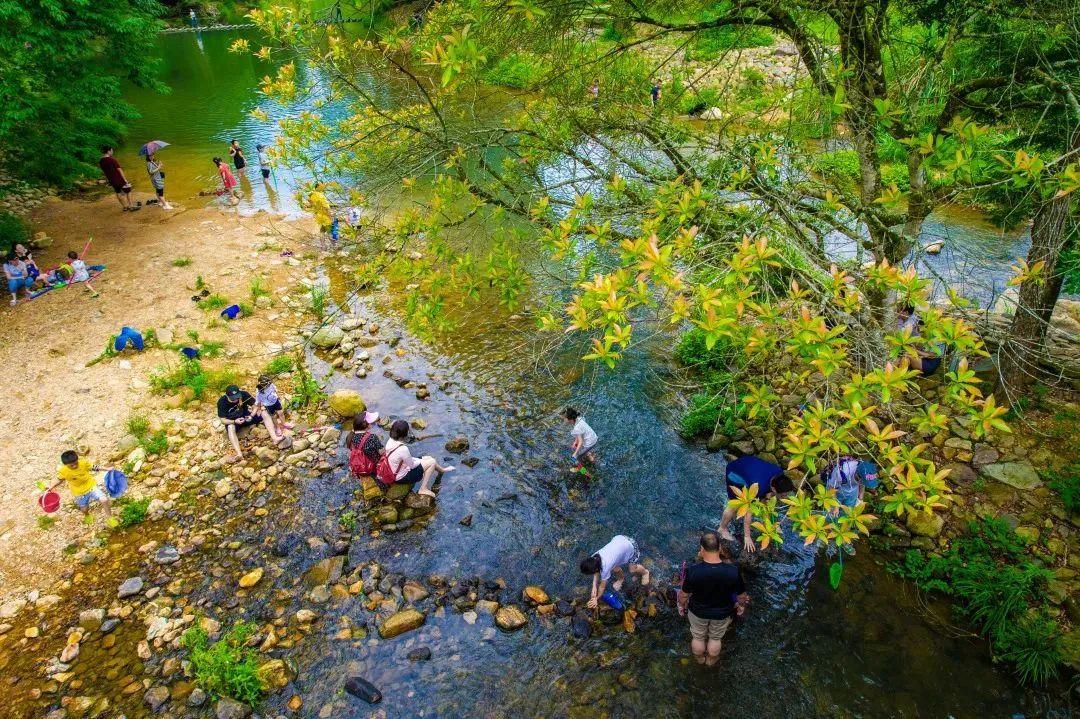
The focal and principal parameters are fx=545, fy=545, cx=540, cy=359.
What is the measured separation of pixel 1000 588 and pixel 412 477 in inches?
293

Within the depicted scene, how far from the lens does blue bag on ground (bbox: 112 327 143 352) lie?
10.5m

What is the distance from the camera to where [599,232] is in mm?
5020

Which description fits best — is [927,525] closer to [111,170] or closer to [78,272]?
[78,272]

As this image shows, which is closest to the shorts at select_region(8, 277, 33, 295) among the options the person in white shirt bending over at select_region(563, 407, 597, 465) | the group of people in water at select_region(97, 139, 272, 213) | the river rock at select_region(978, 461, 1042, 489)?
the group of people in water at select_region(97, 139, 272, 213)

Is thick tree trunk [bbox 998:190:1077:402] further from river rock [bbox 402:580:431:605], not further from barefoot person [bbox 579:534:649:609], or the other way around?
river rock [bbox 402:580:431:605]

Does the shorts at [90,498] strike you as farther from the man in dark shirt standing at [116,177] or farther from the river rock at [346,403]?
the man in dark shirt standing at [116,177]

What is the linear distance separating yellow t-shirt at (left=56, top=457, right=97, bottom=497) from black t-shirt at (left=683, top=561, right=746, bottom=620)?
8033 mm

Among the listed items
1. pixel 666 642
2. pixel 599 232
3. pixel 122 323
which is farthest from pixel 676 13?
pixel 122 323

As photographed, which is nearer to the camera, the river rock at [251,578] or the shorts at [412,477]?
the river rock at [251,578]

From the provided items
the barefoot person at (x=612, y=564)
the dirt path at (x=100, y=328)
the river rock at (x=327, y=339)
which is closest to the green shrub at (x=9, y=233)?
the dirt path at (x=100, y=328)

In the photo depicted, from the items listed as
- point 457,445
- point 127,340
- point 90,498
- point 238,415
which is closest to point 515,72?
point 457,445

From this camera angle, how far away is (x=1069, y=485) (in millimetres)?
6871

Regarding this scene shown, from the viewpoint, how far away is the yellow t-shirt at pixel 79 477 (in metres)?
7.45

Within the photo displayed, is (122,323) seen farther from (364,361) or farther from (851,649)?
(851,649)
